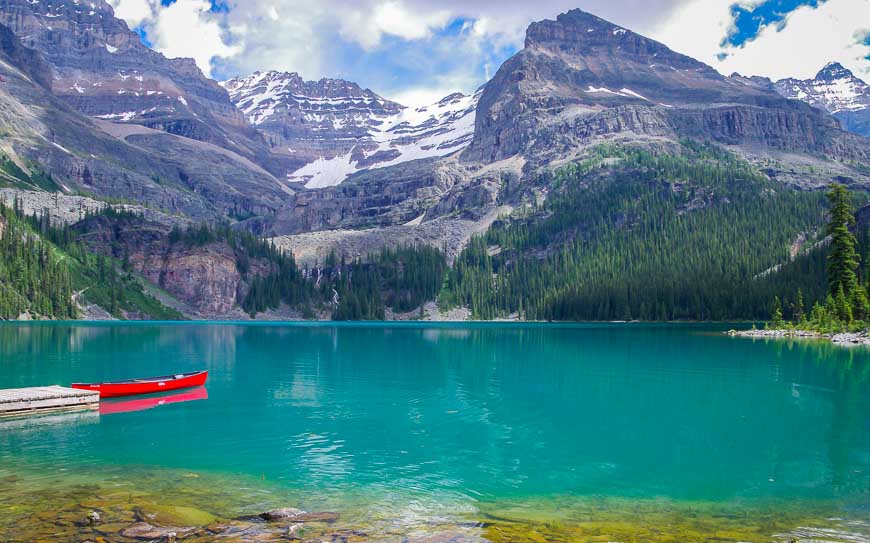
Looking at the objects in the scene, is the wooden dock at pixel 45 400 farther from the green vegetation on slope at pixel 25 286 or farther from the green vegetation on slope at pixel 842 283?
the green vegetation on slope at pixel 25 286

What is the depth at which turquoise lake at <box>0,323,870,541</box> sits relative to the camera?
27.7 m

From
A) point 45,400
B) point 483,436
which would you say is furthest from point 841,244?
point 45,400

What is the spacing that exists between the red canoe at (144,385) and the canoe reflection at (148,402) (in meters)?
0.86

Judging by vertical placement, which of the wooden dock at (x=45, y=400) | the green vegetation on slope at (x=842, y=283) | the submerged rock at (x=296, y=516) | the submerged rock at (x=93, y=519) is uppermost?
the green vegetation on slope at (x=842, y=283)

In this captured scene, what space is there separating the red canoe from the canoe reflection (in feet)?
2.81

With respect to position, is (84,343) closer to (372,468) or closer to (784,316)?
(372,468)

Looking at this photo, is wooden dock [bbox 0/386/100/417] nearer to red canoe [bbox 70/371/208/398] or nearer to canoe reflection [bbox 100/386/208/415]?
canoe reflection [bbox 100/386/208/415]

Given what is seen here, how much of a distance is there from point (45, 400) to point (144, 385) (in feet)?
31.5

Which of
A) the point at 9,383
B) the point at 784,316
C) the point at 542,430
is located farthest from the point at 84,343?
the point at 784,316

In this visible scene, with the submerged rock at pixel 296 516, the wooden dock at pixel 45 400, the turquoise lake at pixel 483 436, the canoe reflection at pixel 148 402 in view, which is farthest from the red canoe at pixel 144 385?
the submerged rock at pixel 296 516

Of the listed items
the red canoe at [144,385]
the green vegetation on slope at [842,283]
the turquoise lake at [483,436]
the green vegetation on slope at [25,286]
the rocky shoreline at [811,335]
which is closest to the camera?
the turquoise lake at [483,436]

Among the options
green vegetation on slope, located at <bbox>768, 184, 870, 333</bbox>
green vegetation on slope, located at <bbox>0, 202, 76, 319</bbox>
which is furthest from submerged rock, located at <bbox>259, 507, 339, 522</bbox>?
green vegetation on slope, located at <bbox>0, 202, 76, 319</bbox>

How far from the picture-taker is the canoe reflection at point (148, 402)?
1909 inches

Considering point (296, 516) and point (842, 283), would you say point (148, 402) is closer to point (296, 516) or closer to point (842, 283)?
point (296, 516)
